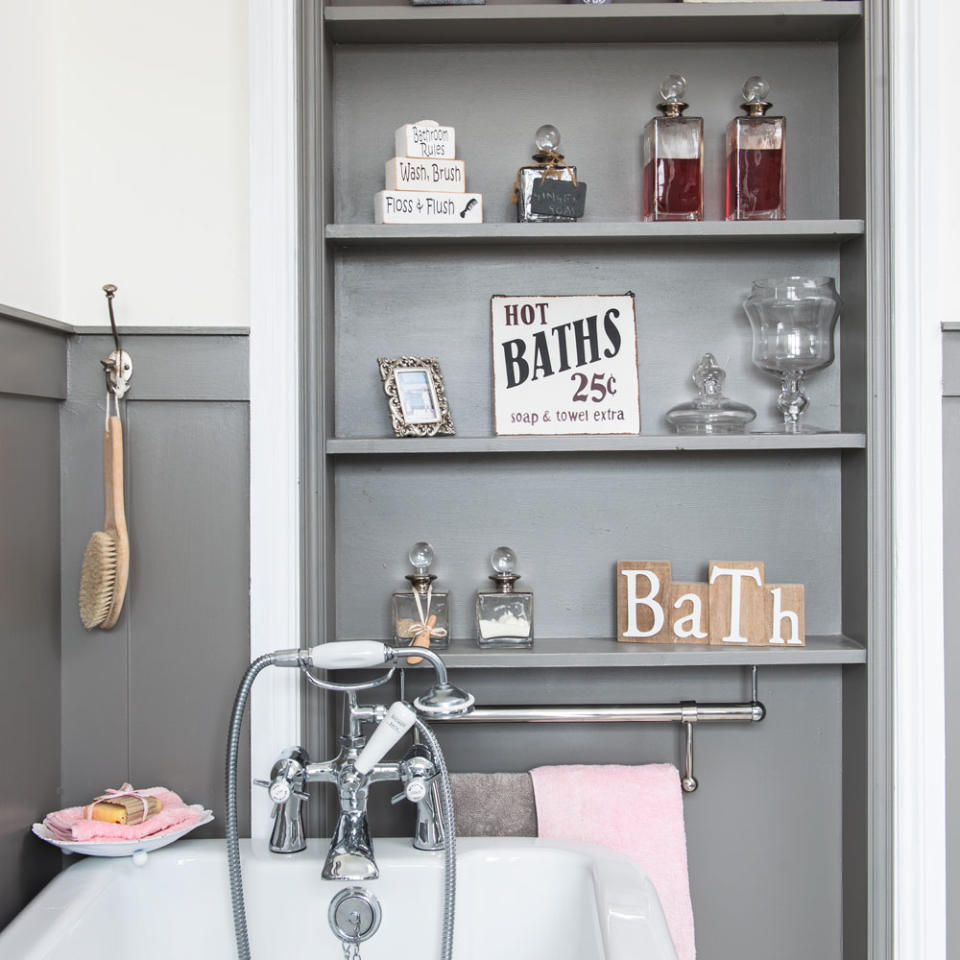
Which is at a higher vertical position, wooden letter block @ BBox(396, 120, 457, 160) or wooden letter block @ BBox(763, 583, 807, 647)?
wooden letter block @ BBox(396, 120, 457, 160)

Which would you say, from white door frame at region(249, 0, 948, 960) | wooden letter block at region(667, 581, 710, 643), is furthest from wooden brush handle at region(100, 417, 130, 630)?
wooden letter block at region(667, 581, 710, 643)

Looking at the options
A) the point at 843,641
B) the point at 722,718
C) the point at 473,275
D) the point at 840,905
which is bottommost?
the point at 840,905

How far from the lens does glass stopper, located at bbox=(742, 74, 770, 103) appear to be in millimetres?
1548

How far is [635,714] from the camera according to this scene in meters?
1.60

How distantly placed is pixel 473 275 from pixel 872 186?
65cm

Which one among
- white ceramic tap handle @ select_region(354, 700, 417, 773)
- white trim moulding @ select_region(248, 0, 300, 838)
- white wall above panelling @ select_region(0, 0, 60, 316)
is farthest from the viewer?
white trim moulding @ select_region(248, 0, 300, 838)

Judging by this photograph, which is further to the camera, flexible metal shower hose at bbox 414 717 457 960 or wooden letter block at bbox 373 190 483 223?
wooden letter block at bbox 373 190 483 223

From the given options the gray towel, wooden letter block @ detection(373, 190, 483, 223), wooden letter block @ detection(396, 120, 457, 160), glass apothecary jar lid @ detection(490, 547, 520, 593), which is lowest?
the gray towel

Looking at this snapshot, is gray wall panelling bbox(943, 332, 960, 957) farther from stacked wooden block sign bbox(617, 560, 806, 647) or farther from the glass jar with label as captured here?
the glass jar with label

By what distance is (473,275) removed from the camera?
168 cm

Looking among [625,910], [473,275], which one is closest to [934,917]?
[625,910]

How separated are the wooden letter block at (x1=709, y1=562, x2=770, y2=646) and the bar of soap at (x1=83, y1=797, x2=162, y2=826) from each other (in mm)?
900

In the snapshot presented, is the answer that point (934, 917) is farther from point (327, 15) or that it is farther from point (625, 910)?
point (327, 15)

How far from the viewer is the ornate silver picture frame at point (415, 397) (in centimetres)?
157
